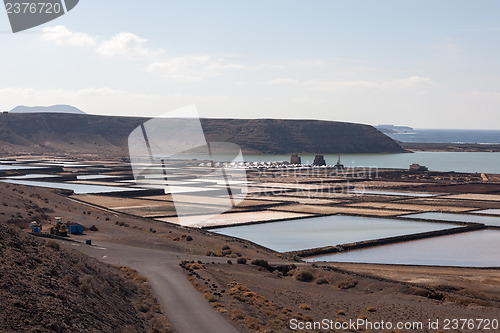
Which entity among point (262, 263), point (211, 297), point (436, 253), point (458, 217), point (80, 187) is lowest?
point (436, 253)

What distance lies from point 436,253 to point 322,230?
13.7 meters

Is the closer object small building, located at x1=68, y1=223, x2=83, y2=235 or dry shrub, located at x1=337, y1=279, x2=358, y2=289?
dry shrub, located at x1=337, y1=279, x2=358, y2=289

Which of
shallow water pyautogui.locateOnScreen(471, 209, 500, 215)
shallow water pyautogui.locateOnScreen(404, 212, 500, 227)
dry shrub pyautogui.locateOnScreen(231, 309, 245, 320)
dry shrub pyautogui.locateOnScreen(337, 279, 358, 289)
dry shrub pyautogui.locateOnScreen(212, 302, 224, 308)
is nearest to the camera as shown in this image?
dry shrub pyautogui.locateOnScreen(231, 309, 245, 320)

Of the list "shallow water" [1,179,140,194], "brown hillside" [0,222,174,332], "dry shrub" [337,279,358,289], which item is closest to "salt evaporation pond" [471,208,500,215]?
"dry shrub" [337,279,358,289]

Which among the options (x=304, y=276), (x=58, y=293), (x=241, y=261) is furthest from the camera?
(x=241, y=261)

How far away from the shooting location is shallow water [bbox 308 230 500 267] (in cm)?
4372

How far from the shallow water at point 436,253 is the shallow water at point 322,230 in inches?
144

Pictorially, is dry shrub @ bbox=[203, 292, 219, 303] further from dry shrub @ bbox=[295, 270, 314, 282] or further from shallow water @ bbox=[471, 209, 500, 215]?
shallow water @ bbox=[471, 209, 500, 215]

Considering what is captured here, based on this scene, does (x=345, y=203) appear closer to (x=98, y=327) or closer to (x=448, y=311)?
(x=448, y=311)

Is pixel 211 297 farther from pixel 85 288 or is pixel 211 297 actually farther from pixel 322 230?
pixel 322 230

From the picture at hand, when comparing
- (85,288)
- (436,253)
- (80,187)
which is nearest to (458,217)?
(436,253)

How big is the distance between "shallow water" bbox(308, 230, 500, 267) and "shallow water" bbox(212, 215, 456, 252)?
3655 mm

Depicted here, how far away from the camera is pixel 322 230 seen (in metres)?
58.4

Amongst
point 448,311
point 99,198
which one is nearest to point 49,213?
point 99,198
